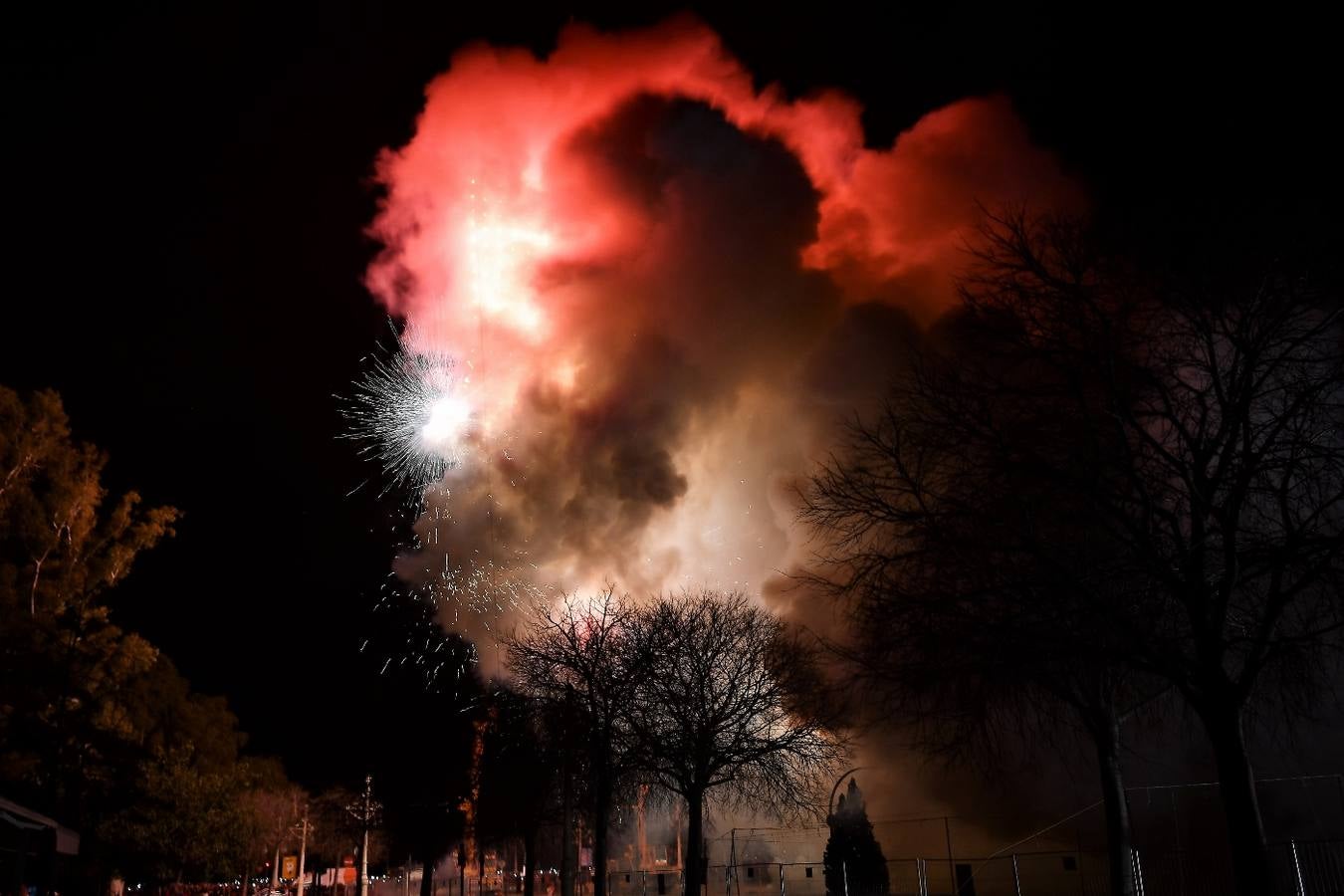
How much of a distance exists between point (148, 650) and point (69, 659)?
2.03 metres

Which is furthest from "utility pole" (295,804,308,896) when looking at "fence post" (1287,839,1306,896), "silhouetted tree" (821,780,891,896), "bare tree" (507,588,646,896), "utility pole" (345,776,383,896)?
"fence post" (1287,839,1306,896)

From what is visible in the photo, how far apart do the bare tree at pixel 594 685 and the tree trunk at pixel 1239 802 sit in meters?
19.4

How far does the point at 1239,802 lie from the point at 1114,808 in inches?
276

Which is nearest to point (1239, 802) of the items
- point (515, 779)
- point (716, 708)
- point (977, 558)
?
point (977, 558)

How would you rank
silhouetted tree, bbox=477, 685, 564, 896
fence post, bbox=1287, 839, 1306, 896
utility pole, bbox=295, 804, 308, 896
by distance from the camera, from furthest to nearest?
utility pole, bbox=295, 804, 308, 896 → silhouetted tree, bbox=477, 685, 564, 896 → fence post, bbox=1287, 839, 1306, 896

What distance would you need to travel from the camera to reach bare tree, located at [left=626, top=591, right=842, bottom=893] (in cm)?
2750

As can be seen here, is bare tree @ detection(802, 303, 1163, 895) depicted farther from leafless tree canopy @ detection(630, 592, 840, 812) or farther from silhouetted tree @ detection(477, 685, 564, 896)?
silhouetted tree @ detection(477, 685, 564, 896)

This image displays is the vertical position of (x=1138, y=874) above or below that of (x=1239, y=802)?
below

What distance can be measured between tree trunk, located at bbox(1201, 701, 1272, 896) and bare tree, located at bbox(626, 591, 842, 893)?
17.4 m

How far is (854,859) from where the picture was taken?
32.5 m

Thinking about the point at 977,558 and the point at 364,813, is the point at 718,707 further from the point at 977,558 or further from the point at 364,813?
the point at 364,813

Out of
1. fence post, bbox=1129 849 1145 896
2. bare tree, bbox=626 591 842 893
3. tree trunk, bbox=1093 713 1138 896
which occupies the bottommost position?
fence post, bbox=1129 849 1145 896

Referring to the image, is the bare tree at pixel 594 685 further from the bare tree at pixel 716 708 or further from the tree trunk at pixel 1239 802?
the tree trunk at pixel 1239 802

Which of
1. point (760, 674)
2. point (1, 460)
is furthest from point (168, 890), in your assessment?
point (760, 674)
